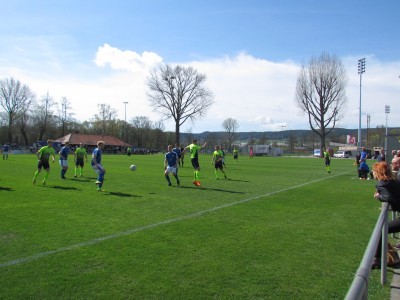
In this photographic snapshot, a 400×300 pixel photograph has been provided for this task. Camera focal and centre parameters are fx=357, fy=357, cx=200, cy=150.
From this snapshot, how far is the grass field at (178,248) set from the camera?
4.34m

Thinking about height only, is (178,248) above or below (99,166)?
below

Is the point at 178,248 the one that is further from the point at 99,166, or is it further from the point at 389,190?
the point at 99,166

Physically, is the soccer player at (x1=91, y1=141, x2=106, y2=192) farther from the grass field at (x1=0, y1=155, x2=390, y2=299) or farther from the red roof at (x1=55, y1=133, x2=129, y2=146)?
the red roof at (x1=55, y1=133, x2=129, y2=146)

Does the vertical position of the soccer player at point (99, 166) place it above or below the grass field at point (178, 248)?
above

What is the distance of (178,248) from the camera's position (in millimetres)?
5965

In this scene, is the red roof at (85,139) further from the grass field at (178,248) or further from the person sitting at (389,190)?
the person sitting at (389,190)

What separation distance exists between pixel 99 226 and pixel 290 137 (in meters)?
117

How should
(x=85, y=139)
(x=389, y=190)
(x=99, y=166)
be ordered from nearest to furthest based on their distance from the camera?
(x=389, y=190), (x=99, y=166), (x=85, y=139)

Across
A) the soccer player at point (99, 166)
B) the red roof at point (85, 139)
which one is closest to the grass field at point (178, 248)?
the soccer player at point (99, 166)

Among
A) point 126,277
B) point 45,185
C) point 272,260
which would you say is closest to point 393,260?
point 272,260

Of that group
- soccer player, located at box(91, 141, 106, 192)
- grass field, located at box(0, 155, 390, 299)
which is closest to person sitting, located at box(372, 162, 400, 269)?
grass field, located at box(0, 155, 390, 299)

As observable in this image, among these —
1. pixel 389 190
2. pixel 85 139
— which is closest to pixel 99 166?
pixel 389 190

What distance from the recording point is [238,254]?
573cm

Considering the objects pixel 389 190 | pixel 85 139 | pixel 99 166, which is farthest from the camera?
pixel 85 139
